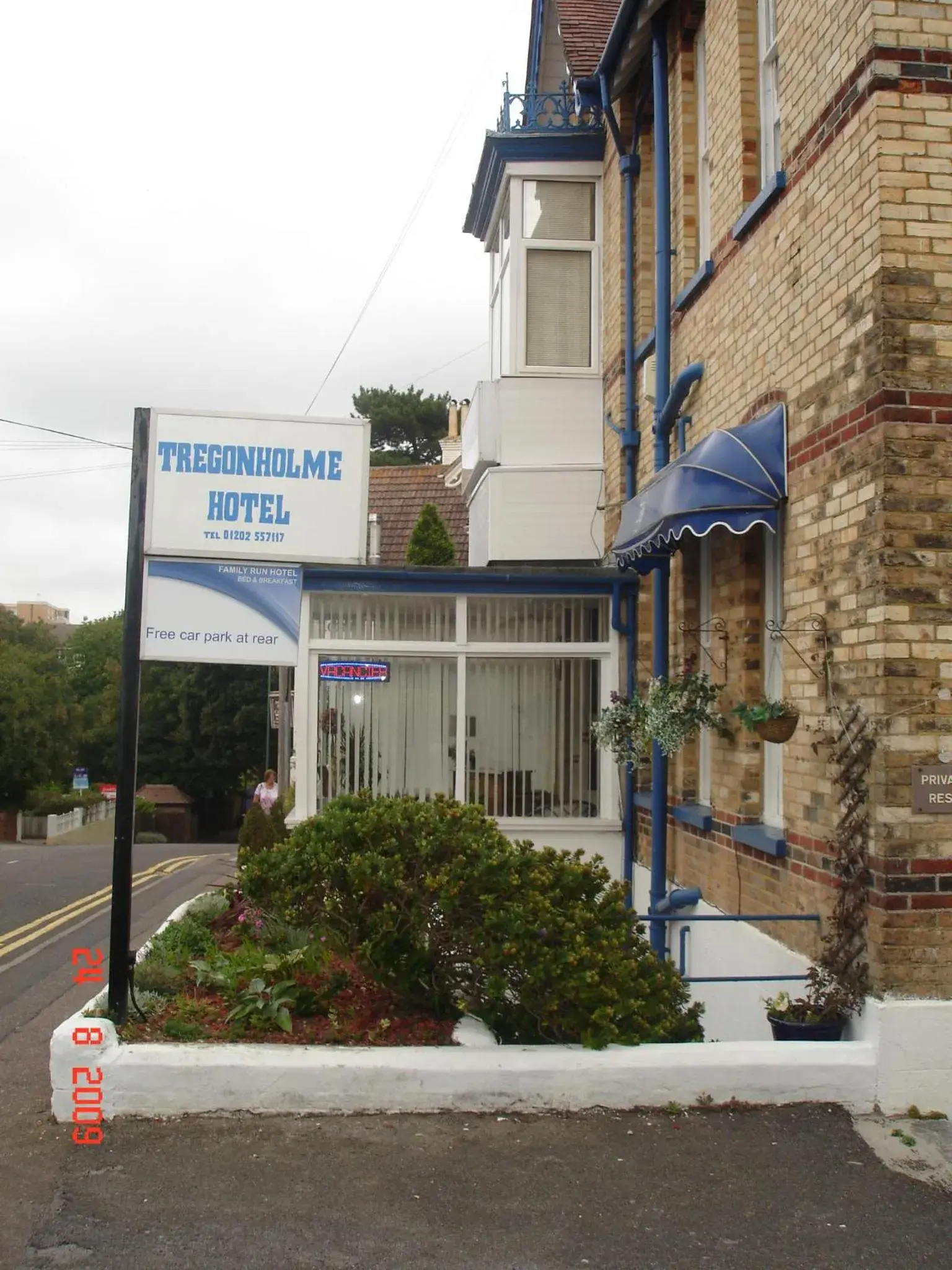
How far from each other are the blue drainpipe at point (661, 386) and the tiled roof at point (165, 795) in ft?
153

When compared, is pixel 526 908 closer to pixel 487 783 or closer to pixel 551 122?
pixel 487 783

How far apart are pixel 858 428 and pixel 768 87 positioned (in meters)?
2.97

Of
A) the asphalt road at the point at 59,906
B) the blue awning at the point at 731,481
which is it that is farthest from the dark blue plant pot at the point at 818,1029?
the asphalt road at the point at 59,906

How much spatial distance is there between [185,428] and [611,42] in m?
5.06

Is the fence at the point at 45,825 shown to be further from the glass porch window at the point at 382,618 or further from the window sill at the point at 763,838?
the window sill at the point at 763,838

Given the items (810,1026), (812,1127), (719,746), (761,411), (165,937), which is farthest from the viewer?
(165,937)

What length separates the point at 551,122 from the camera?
11.8m

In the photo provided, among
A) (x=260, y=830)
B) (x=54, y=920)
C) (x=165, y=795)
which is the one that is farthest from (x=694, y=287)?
(x=165, y=795)

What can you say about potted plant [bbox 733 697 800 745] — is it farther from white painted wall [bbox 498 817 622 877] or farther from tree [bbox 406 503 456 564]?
tree [bbox 406 503 456 564]

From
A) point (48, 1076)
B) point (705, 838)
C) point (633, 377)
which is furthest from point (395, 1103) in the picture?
point (633, 377)

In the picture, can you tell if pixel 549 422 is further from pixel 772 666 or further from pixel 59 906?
pixel 59 906

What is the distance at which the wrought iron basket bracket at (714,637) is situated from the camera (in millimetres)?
7762

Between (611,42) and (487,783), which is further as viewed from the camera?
(487,783)

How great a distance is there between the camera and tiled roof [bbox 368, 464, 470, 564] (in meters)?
21.5
